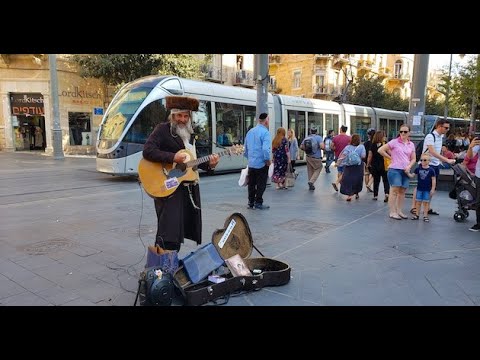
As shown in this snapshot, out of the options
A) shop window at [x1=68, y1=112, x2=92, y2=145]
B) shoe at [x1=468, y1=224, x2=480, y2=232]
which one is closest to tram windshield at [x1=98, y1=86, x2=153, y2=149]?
shoe at [x1=468, y1=224, x2=480, y2=232]

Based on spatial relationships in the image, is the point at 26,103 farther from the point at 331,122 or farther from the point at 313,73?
the point at 313,73

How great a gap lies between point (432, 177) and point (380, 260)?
9.75 feet

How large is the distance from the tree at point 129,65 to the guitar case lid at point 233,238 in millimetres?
18874

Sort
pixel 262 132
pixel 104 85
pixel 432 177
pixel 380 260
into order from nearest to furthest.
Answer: pixel 380 260 < pixel 432 177 < pixel 262 132 < pixel 104 85

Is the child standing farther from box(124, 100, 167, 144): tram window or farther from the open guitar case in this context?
box(124, 100, 167, 144): tram window

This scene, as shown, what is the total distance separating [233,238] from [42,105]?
23592 millimetres

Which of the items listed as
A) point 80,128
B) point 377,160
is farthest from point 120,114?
point 80,128

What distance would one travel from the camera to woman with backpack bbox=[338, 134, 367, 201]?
8750 mm

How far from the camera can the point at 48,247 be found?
5.20m

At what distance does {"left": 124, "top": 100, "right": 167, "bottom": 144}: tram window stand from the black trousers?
16.9 feet

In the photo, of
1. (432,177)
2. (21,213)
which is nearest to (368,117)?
(432,177)

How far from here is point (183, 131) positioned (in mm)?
3975

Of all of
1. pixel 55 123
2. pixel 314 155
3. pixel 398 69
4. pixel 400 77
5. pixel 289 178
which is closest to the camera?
pixel 314 155
